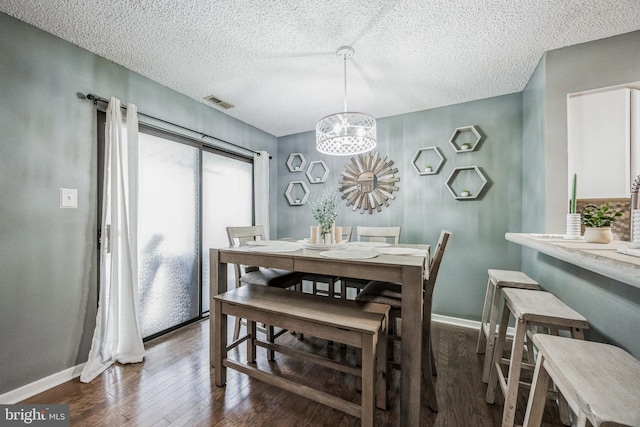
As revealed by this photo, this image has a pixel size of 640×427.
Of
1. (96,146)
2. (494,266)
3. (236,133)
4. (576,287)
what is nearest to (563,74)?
(576,287)

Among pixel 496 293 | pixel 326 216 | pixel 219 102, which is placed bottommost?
pixel 496 293

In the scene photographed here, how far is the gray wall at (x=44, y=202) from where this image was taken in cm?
161

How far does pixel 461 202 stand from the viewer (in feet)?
9.37

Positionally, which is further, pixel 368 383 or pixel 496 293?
pixel 496 293

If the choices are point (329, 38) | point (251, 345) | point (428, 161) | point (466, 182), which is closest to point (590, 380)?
point (251, 345)

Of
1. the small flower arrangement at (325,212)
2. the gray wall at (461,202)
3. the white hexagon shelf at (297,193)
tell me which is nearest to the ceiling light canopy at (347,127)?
the small flower arrangement at (325,212)

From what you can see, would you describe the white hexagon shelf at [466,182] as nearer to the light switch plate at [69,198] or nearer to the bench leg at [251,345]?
the bench leg at [251,345]

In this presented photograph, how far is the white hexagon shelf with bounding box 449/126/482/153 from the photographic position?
2.78 metres

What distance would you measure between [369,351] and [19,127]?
2.53 m

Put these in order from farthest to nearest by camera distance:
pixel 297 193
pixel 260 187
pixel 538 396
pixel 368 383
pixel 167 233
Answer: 1. pixel 297 193
2. pixel 260 187
3. pixel 167 233
4. pixel 368 383
5. pixel 538 396

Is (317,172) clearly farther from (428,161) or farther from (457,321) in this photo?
(457,321)

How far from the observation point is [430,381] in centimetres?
153

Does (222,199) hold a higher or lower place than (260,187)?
lower

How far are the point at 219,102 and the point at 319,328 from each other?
104 inches
